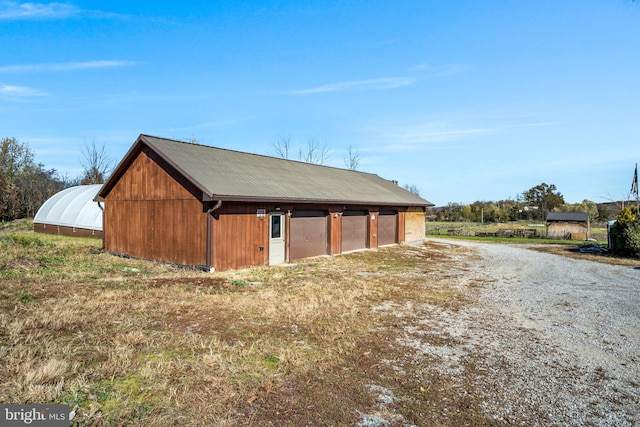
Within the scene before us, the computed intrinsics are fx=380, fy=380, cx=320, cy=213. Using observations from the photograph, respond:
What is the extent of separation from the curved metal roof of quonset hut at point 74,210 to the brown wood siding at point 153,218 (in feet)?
23.4

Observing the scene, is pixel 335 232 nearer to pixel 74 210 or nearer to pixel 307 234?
pixel 307 234

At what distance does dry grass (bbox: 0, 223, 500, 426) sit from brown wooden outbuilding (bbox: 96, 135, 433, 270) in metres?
2.41

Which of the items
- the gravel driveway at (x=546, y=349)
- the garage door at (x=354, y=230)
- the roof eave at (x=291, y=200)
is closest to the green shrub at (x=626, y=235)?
the gravel driveway at (x=546, y=349)

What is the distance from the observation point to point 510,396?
15.0 ft

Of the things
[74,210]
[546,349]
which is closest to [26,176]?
[74,210]

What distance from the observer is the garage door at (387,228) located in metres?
22.8

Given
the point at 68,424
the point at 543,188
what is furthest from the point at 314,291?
the point at 543,188

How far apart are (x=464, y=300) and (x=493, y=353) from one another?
3814mm

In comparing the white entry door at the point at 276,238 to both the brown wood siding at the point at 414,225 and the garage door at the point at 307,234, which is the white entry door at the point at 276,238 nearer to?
the garage door at the point at 307,234

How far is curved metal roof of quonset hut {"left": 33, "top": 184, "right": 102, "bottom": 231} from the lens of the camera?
23047mm

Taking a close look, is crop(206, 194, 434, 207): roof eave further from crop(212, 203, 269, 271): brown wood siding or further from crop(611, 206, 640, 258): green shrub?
crop(611, 206, 640, 258): green shrub

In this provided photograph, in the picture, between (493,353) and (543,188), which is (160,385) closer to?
(493,353)

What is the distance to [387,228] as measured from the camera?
23.5 metres

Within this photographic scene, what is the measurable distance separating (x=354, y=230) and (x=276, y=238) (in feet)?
20.3
